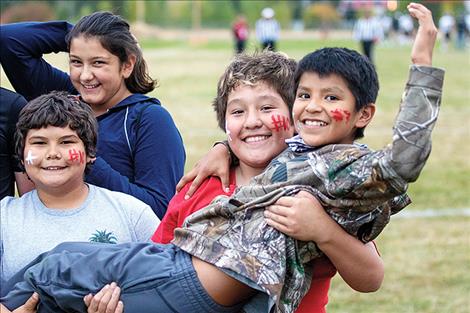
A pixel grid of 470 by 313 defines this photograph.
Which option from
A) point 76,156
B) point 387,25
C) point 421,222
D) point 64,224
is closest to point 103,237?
point 64,224

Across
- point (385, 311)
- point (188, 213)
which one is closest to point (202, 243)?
point (188, 213)

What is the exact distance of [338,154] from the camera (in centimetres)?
277

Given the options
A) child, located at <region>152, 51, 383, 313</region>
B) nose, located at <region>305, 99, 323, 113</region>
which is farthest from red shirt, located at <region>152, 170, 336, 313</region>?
nose, located at <region>305, 99, 323, 113</region>

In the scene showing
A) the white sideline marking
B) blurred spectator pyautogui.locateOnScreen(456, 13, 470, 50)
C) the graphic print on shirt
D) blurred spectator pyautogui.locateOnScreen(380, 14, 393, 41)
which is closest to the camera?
the graphic print on shirt

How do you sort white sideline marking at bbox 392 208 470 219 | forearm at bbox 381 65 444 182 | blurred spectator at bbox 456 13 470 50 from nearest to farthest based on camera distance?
forearm at bbox 381 65 444 182, white sideline marking at bbox 392 208 470 219, blurred spectator at bbox 456 13 470 50

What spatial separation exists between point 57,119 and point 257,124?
677mm

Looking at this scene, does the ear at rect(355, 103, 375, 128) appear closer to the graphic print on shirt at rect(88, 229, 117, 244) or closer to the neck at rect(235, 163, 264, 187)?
the neck at rect(235, 163, 264, 187)

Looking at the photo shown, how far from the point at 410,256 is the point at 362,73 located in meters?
4.95

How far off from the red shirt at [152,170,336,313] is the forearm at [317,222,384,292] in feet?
0.28

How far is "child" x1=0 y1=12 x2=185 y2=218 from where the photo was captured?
3689 mm

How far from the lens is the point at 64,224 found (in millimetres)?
3193

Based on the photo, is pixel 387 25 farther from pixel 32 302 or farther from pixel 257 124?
pixel 32 302

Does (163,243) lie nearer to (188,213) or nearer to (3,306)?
(188,213)

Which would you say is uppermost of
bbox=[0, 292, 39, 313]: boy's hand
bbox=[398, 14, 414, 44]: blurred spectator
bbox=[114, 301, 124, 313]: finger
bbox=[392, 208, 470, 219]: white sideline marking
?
bbox=[114, 301, 124, 313]: finger
